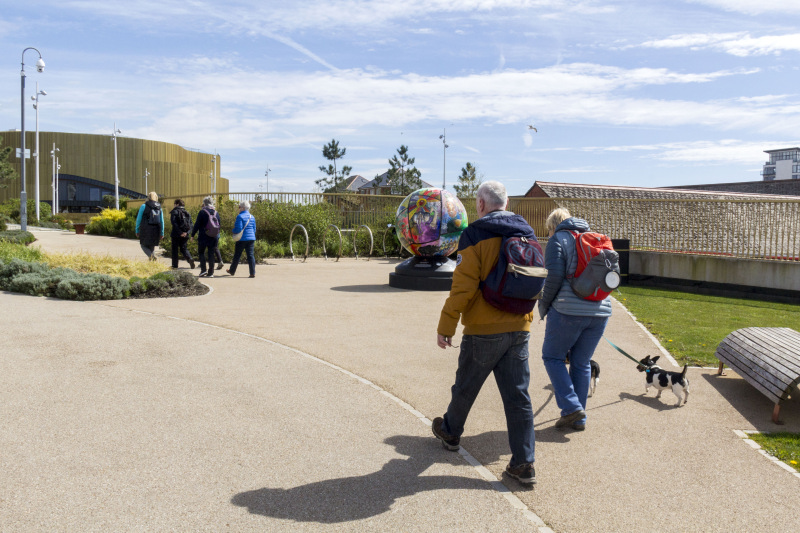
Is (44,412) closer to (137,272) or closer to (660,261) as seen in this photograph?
(137,272)

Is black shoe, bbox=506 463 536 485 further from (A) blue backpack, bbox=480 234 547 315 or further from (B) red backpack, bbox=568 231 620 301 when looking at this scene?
(B) red backpack, bbox=568 231 620 301

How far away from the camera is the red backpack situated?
15.1ft

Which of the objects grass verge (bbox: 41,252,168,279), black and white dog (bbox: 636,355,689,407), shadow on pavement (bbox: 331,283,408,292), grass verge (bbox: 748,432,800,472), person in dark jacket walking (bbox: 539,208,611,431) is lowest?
grass verge (bbox: 748,432,800,472)

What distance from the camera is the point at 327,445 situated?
174 inches

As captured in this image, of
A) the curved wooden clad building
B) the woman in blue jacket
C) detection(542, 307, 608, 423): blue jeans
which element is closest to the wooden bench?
detection(542, 307, 608, 423): blue jeans

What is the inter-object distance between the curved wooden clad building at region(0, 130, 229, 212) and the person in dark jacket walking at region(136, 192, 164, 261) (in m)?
75.4

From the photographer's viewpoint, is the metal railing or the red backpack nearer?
the red backpack

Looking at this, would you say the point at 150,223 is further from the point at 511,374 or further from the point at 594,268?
the point at 511,374

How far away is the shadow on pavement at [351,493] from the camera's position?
3.46m

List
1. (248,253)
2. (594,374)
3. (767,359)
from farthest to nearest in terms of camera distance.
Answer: (248,253)
(594,374)
(767,359)

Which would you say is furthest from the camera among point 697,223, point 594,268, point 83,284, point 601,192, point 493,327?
point 601,192

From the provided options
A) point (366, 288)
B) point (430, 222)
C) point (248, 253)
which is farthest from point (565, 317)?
point (248, 253)

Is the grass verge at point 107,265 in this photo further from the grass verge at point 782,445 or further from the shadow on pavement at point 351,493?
the grass verge at point 782,445

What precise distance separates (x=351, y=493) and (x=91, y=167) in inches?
3938
